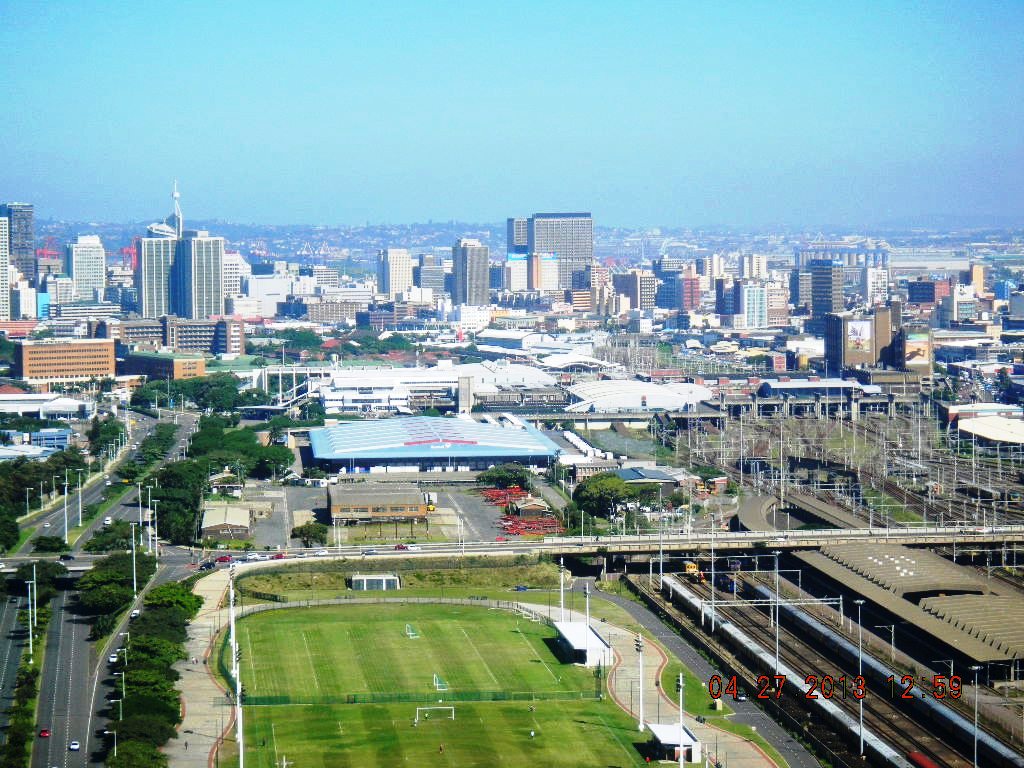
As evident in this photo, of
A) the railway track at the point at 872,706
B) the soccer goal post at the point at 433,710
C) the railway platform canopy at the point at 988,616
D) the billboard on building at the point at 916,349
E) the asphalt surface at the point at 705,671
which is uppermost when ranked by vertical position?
the billboard on building at the point at 916,349

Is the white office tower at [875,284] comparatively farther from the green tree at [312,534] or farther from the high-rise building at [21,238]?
the green tree at [312,534]

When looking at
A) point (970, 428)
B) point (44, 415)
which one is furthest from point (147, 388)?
point (970, 428)

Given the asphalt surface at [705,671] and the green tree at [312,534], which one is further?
the green tree at [312,534]

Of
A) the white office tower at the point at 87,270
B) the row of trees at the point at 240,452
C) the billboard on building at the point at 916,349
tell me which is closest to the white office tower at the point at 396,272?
the white office tower at the point at 87,270

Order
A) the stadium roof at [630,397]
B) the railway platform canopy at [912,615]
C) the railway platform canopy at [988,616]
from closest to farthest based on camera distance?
the railway platform canopy at [912,615] → the railway platform canopy at [988,616] → the stadium roof at [630,397]

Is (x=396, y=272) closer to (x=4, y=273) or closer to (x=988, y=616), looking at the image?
(x=4, y=273)

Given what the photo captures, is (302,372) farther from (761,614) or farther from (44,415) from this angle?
(761,614)

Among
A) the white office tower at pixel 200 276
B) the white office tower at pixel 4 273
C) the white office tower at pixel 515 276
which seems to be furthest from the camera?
the white office tower at pixel 515 276

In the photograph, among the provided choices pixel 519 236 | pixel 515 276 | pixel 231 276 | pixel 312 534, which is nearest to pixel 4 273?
pixel 231 276
